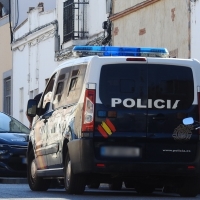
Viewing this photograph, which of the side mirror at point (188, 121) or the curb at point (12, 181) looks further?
the curb at point (12, 181)

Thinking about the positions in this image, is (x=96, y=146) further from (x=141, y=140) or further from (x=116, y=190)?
(x=116, y=190)

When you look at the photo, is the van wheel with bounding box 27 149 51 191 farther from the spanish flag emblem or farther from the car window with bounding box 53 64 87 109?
the spanish flag emblem

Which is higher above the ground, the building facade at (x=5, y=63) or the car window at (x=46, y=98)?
the building facade at (x=5, y=63)

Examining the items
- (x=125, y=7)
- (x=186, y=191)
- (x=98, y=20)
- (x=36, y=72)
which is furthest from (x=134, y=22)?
(x=186, y=191)

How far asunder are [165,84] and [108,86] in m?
0.82

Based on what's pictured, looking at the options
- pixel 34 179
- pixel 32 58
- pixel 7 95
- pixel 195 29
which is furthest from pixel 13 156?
pixel 7 95

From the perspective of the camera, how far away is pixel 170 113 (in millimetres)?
14500

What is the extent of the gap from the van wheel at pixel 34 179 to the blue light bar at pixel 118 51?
235 cm

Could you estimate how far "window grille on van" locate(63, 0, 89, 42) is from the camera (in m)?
30.6

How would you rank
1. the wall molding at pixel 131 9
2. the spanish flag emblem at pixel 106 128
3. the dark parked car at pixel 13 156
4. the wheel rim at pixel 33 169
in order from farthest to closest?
the wall molding at pixel 131 9 → the dark parked car at pixel 13 156 → the wheel rim at pixel 33 169 → the spanish flag emblem at pixel 106 128

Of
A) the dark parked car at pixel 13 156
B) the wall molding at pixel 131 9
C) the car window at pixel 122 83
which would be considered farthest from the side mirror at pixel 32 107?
the wall molding at pixel 131 9

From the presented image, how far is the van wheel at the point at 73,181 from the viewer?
1469 cm

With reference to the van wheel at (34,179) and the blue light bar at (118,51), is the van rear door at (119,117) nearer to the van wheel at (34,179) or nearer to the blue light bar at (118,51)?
the blue light bar at (118,51)

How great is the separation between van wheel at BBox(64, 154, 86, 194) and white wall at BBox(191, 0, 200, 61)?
8627 millimetres
